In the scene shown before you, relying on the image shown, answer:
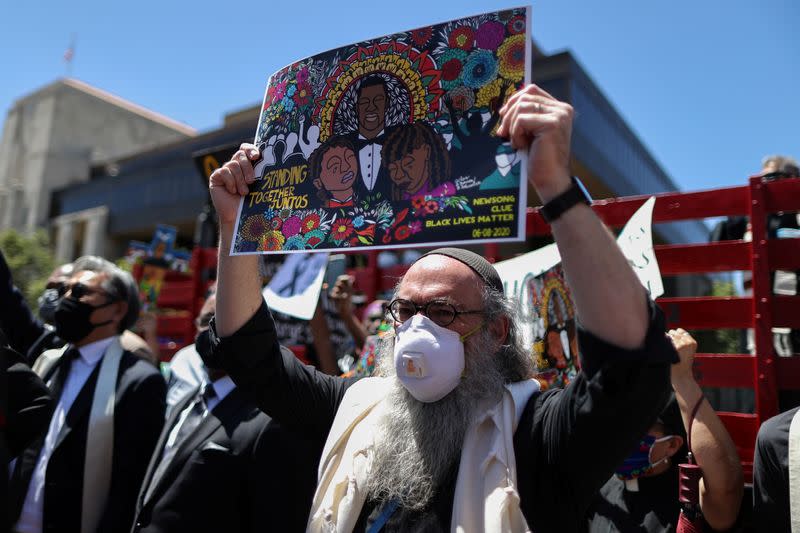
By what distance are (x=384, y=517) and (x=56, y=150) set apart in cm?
4885

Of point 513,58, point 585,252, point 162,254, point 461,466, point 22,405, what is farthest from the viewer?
point 162,254

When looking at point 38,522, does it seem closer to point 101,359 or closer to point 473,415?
point 101,359

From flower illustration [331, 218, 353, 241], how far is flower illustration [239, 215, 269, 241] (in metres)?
0.27

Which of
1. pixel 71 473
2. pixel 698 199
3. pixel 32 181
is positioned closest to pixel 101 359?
pixel 71 473

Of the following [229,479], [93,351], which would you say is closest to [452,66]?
[229,479]

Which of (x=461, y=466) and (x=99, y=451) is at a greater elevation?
(x=461, y=466)

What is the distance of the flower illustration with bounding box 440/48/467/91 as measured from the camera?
1.69m

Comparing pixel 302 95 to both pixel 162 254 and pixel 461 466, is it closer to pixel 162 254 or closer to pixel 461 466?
pixel 461 466

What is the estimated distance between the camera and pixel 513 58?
1.58 metres

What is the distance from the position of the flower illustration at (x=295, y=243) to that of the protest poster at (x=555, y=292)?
120 centimetres

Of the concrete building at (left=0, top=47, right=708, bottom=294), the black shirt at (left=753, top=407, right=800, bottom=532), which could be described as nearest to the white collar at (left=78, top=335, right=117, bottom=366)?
the black shirt at (left=753, top=407, right=800, bottom=532)

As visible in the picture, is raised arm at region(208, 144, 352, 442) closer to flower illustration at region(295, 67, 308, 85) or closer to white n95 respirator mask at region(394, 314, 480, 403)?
flower illustration at region(295, 67, 308, 85)

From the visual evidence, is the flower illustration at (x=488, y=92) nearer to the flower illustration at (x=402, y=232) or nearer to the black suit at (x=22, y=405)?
the flower illustration at (x=402, y=232)

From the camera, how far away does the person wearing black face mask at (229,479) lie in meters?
2.65
